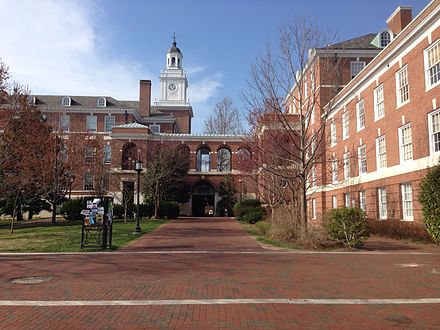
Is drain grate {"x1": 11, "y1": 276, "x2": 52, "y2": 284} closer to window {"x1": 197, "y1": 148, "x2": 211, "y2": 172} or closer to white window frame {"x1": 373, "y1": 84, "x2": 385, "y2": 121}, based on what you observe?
white window frame {"x1": 373, "y1": 84, "x2": 385, "y2": 121}

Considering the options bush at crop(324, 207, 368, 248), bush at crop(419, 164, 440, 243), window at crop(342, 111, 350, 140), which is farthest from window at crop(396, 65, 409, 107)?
bush at crop(324, 207, 368, 248)

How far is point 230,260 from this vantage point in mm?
12320

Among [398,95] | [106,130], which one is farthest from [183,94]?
[398,95]

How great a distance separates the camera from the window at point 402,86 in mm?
20438

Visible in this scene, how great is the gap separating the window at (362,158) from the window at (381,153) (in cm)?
170

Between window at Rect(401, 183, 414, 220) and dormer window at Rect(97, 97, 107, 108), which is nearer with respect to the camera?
window at Rect(401, 183, 414, 220)

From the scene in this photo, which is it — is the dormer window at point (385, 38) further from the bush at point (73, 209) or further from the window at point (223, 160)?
the bush at point (73, 209)

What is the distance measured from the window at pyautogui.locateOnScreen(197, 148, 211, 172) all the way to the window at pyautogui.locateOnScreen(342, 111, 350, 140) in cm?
2784

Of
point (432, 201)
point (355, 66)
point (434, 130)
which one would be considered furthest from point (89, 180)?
point (432, 201)

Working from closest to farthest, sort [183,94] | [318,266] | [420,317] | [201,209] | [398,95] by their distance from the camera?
[420,317] → [318,266] → [398,95] → [201,209] → [183,94]

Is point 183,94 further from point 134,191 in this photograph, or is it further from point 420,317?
point 420,317

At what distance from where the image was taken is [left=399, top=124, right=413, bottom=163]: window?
65.9 ft

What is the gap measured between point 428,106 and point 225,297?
14855 mm

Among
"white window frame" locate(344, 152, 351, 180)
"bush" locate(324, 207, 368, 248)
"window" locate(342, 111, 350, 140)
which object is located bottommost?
"bush" locate(324, 207, 368, 248)
